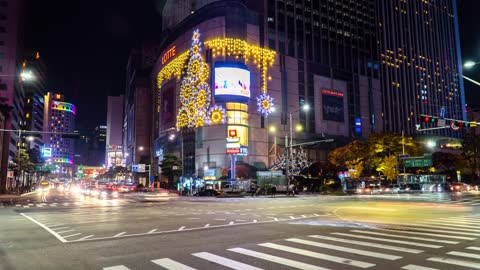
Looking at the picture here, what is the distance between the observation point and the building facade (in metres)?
75.4

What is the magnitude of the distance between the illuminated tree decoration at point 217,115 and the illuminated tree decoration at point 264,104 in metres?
9.07

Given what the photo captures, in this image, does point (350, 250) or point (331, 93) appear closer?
point (350, 250)

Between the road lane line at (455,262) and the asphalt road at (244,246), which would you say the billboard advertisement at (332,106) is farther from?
the road lane line at (455,262)

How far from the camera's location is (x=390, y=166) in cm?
6881

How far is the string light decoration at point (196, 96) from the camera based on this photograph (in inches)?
2982

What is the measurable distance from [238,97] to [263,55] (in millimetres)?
13998

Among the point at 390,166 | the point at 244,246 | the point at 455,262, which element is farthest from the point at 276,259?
the point at 390,166

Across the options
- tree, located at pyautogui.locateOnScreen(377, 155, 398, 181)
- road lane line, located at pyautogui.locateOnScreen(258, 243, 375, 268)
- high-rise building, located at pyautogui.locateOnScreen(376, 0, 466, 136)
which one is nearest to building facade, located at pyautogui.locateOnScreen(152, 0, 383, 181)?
high-rise building, located at pyautogui.locateOnScreen(376, 0, 466, 136)

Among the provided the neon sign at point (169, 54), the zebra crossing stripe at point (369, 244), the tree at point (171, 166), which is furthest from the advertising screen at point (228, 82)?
the zebra crossing stripe at point (369, 244)

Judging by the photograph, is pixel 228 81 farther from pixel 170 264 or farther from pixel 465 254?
pixel 170 264

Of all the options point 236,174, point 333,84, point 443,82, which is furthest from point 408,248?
point 443,82

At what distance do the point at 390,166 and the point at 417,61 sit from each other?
259 ft

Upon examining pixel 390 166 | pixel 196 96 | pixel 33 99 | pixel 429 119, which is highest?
pixel 33 99

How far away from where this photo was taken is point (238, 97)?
73562 mm
